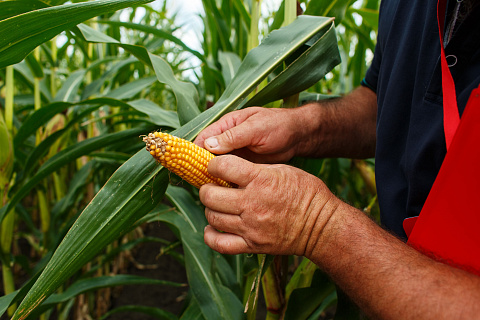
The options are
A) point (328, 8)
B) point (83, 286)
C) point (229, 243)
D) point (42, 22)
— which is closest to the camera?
point (42, 22)

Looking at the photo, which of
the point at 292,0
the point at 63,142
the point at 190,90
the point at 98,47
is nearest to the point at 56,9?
the point at 190,90

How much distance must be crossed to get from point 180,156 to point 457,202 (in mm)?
469

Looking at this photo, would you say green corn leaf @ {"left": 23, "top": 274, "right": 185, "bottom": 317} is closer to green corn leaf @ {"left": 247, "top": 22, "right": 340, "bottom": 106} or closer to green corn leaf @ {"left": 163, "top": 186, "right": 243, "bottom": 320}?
green corn leaf @ {"left": 163, "top": 186, "right": 243, "bottom": 320}

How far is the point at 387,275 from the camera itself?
537mm

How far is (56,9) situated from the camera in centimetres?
50

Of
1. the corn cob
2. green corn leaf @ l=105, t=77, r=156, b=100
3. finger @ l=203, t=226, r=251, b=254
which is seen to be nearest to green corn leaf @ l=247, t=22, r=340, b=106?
the corn cob

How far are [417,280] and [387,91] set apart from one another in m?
0.55

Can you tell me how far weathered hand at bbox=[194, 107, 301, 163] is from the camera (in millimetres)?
711

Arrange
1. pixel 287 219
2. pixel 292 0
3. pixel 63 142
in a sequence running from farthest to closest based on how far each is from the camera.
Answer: pixel 63 142 < pixel 292 0 < pixel 287 219

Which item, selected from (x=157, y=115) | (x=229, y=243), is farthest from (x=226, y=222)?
(x=157, y=115)

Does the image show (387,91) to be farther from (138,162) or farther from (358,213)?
(138,162)

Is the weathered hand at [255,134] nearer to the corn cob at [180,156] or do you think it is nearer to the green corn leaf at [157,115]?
the corn cob at [180,156]

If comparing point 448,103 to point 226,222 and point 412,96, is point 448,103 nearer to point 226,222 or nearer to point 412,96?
point 412,96

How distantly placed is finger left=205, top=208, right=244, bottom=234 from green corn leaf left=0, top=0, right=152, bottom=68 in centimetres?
40
